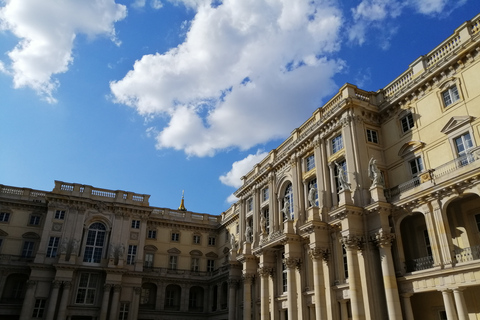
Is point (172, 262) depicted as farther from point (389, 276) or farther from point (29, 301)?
point (389, 276)

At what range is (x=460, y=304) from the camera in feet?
59.9

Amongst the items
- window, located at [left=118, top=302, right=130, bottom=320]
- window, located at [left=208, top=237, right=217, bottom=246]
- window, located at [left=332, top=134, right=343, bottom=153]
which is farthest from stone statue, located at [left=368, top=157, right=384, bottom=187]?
window, located at [left=208, top=237, right=217, bottom=246]

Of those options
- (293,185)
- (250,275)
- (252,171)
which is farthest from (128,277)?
(293,185)

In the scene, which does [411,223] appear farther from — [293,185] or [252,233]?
[252,233]

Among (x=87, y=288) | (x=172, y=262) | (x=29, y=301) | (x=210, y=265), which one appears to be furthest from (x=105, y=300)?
(x=210, y=265)

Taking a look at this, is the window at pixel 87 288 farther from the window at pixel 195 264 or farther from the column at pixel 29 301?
the window at pixel 195 264

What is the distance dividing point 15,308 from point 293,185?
32.7 metres

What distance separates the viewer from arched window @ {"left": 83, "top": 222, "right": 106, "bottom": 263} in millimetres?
44406

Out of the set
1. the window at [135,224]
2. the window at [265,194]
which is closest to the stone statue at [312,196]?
the window at [265,194]

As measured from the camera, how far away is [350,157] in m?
26.5

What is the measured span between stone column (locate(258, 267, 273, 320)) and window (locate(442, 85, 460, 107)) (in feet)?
64.4

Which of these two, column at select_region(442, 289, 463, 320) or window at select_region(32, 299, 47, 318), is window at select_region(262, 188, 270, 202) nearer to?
column at select_region(442, 289, 463, 320)

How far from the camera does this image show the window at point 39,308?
3984 cm

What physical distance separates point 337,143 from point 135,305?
1210 inches
